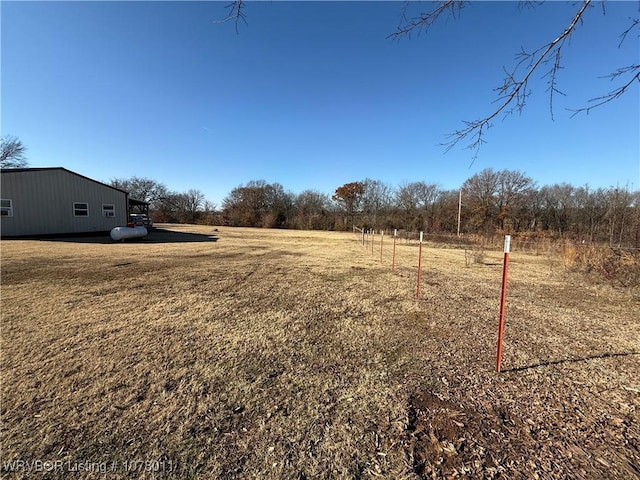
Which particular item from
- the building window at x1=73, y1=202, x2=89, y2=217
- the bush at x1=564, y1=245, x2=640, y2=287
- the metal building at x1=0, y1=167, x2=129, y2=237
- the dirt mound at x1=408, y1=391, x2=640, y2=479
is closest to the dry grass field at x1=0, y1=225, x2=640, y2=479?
the dirt mound at x1=408, y1=391, x2=640, y2=479

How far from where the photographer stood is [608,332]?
3.98 m

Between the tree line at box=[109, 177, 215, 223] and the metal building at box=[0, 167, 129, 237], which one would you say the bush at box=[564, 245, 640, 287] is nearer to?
the metal building at box=[0, 167, 129, 237]

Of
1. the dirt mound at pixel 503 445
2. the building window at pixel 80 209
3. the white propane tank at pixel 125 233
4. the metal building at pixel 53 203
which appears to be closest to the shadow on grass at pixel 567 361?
the dirt mound at pixel 503 445

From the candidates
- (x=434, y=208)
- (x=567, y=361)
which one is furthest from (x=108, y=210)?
(x=434, y=208)

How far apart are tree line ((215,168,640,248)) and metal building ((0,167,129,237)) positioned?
23187 millimetres

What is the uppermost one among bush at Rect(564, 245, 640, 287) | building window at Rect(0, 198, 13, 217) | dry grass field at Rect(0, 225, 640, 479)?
building window at Rect(0, 198, 13, 217)

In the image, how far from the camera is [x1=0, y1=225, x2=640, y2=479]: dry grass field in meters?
1.73

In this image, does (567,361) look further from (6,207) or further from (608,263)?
(6,207)

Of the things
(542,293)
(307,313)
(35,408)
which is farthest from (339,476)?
(542,293)

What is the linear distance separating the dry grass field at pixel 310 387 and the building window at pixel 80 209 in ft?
52.2

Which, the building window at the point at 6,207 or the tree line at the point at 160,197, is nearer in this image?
the building window at the point at 6,207

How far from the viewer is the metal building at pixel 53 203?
15086mm

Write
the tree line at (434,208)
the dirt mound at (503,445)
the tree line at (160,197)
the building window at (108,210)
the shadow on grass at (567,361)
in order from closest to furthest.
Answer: the dirt mound at (503,445), the shadow on grass at (567,361), the building window at (108,210), the tree line at (434,208), the tree line at (160,197)

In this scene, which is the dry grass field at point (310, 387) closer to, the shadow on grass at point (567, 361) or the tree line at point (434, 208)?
the shadow on grass at point (567, 361)
